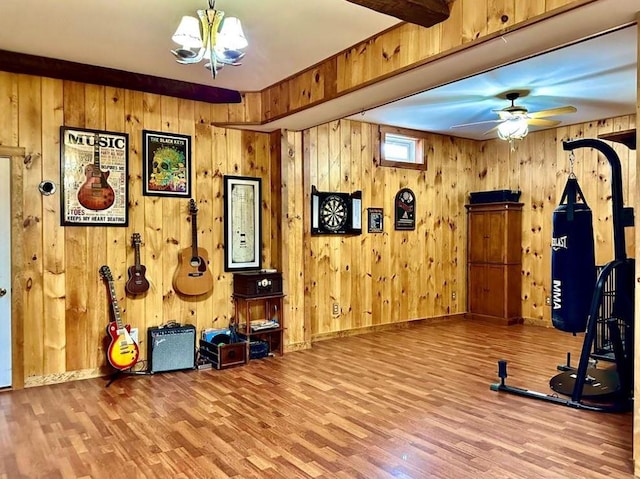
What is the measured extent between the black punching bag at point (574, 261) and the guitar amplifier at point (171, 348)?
322 centimetres

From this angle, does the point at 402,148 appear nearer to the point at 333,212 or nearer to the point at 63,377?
the point at 333,212

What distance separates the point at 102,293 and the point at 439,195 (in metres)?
4.71

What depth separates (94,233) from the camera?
169 inches

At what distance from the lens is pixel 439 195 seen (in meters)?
7.02

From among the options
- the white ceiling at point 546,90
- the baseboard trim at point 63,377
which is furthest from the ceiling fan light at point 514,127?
the baseboard trim at point 63,377

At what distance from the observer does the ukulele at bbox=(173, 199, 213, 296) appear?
466 centimetres

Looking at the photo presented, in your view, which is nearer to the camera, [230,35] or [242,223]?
[230,35]

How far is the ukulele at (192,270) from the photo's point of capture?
4.66m

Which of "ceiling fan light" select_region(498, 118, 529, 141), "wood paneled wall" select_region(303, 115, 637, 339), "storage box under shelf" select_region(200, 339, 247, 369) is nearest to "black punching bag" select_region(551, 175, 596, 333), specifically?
"ceiling fan light" select_region(498, 118, 529, 141)

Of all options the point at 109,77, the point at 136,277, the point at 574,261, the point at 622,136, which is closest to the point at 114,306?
the point at 136,277

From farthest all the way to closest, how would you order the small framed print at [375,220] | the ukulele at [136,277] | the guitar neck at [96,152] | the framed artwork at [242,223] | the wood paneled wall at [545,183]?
the small framed print at [375,220]
the wood paneled wall at [545,183]
the framed artwork at [242,223]
the ukulele at [136,277]
the guitar neck at [96,152]

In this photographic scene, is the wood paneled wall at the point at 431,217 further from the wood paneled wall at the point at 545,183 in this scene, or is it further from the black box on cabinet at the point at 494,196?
the black box on cabinet at the point at 494,196

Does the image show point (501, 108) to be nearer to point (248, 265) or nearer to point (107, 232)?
point (248, 265)

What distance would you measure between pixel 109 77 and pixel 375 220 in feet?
11.6
